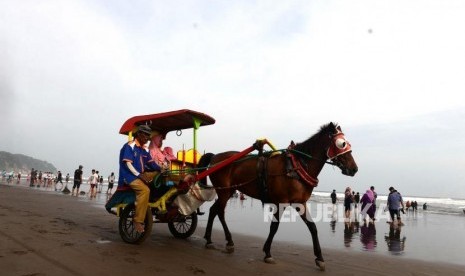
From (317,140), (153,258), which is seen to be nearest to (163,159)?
(153,258)

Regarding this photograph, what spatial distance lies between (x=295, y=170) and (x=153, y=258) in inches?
112

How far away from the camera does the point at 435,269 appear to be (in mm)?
6656

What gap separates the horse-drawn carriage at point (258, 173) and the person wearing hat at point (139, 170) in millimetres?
224

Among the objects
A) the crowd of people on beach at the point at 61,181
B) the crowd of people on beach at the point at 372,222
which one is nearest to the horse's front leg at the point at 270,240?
the crowd of people on beach at the point at 372,222

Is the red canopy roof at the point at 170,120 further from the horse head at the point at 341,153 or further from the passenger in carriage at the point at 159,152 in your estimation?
the horse head at the point at 341,153

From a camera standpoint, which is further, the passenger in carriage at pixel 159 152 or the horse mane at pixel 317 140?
the passenger in carriage at pixel 159 152

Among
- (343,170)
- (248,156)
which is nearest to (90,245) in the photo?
(248,156)

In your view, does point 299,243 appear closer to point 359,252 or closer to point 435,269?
point 359,252

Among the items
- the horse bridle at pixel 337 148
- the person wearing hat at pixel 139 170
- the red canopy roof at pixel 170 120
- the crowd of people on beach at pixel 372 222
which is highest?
the red canopy roof at pixel 170 120

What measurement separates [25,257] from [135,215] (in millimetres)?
2010

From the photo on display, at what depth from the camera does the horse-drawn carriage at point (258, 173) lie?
621 cm

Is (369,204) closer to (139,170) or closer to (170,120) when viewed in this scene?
(170,120)

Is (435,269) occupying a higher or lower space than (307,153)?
lower

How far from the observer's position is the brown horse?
6.18 meters
